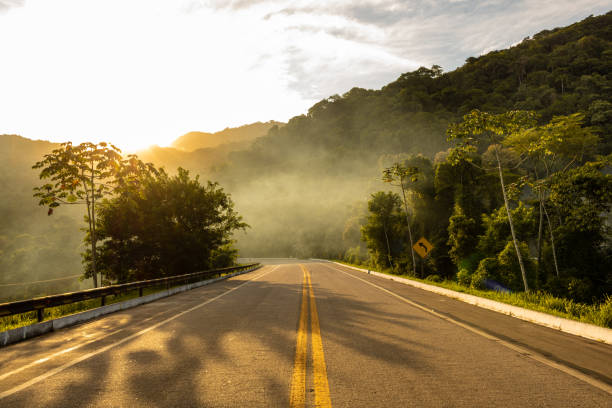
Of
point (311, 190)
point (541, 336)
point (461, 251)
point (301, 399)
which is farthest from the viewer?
point (311, 190)

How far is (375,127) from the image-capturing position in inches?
5177

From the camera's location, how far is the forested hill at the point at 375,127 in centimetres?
8556

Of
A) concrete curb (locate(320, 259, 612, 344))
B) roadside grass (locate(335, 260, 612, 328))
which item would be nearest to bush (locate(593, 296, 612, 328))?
roadside grass (locate(335, 260, 612, 328))

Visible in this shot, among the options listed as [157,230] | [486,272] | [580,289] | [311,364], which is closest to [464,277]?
[486,272]

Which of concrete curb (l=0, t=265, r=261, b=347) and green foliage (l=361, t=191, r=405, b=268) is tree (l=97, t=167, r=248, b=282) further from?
green foliage (l=361, t=191, r=405, b=268)

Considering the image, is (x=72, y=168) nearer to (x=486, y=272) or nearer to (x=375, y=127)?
(x=486, y=272)

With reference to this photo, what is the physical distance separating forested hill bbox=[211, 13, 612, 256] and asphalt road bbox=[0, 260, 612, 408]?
57.1m

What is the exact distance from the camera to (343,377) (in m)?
4.27

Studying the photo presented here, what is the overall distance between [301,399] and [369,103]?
150 m

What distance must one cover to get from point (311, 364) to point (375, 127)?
133 m

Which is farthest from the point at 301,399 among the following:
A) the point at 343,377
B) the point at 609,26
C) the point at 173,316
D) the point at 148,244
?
the point at 609,26

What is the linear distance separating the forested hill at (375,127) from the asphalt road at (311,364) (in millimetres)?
57095

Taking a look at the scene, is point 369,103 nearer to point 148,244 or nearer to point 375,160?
point 375,160

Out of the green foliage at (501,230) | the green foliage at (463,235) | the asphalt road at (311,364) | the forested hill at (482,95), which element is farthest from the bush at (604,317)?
the forested hill at (482,95)
